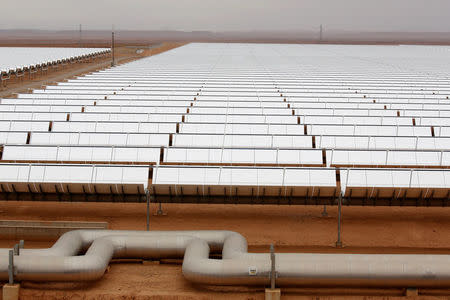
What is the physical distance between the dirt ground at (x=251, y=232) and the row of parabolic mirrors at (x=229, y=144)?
455 mm

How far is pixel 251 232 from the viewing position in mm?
7727

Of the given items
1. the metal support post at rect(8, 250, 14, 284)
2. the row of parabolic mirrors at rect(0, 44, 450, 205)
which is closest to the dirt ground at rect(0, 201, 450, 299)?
the metal support post at rect(8, 250, 14, 284)

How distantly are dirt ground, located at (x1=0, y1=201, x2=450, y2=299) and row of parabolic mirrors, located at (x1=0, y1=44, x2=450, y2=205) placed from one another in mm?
455

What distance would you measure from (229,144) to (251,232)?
10.5 feet

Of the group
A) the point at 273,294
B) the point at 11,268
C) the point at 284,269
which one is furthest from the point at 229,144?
the point at 11,268

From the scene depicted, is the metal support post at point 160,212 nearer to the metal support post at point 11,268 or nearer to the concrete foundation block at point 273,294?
the metal support post at point 11,268

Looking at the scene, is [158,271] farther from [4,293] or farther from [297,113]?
[297,113]

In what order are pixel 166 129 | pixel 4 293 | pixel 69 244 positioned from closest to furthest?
pixel 4 293, pixel 69 244, pixel 166 129

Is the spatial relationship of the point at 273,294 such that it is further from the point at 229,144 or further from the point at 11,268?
the point at 229,144

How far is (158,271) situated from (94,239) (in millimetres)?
990

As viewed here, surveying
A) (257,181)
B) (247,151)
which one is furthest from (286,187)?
(247,151)

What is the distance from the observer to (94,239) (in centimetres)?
626

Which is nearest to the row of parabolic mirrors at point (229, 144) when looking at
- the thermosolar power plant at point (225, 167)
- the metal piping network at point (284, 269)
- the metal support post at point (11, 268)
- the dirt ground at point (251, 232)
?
the thermosolar power plant at point (225, 167)

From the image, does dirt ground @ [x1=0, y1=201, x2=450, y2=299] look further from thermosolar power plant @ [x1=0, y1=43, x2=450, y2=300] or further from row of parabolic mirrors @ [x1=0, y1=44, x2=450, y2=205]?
row of parabolic mirrors @ [x1=0, y1=44, x2=450, y2=205]
